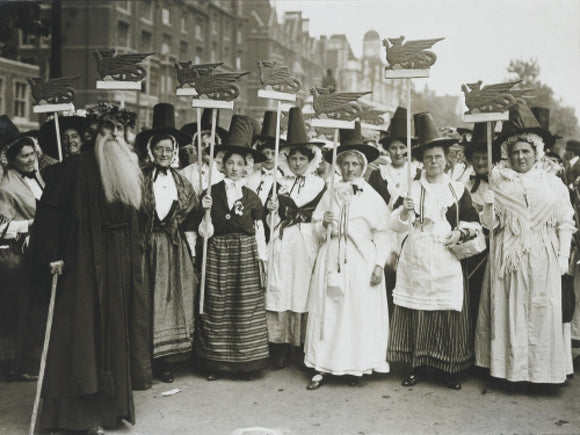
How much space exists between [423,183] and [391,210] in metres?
0.48

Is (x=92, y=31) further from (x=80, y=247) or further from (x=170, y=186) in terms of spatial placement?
(x=80, y=247)

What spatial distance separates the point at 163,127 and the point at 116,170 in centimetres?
127

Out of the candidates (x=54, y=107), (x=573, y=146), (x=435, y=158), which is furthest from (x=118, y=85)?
(x=573, y=146)

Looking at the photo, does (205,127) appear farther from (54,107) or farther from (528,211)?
(528,211)

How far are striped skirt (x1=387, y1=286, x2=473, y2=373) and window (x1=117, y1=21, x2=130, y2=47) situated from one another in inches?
676

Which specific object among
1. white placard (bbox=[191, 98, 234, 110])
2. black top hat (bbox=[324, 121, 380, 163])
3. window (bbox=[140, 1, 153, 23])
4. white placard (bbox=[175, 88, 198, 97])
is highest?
window (bbox=[140, 1, 153, 23])

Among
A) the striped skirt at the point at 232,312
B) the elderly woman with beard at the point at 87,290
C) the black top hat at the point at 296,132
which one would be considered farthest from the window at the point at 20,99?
the elderly woman with beard at the point at 87,290

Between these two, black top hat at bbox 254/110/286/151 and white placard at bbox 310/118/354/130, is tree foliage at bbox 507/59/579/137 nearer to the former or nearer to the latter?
white placard at bbox 310/118/354/130

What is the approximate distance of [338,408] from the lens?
4703 mm

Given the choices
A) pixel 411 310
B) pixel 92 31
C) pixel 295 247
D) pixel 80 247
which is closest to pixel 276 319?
pixel 295 247

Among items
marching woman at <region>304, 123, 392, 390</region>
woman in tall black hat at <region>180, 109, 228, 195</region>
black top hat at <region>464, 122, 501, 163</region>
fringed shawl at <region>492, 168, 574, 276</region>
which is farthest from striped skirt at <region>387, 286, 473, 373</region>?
woman in tall black hat at <region>180, 109, 228, 195</region>

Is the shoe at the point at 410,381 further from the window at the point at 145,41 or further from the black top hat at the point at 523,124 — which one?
the window at the point at 145,41

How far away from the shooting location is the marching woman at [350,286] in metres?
5.17

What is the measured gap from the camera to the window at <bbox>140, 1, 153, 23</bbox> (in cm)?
2088
